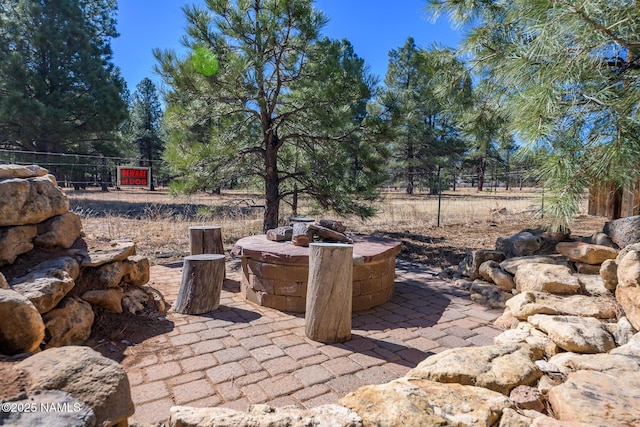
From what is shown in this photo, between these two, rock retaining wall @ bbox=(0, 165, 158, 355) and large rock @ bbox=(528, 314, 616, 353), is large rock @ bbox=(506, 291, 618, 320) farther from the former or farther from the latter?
rock retaining wall @ bbox=(0, 165, 158, 355)

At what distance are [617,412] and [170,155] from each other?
5.29 metres

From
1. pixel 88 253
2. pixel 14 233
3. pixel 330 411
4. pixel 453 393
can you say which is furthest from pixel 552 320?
pixel 14 233

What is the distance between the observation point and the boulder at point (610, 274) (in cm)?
284

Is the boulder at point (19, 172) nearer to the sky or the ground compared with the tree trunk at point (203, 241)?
nearer to the sky

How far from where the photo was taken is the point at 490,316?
10.8 ft

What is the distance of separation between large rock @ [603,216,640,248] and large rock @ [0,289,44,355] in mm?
4562

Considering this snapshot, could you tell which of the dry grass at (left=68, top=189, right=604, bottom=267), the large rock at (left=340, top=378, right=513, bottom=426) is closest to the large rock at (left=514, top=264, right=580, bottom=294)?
the dry grass at (left=68, top=189, right=604, bottom=267)

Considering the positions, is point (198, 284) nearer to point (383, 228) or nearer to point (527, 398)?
point (527, 398)

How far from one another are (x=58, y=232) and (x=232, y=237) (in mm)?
3805

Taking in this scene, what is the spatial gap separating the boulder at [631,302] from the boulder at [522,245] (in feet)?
5.29

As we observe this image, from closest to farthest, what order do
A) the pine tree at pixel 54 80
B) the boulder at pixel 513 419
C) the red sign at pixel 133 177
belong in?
the boulder at pixel 513 419 < the red sign at pixel 133 177 < the pine tree at pixel 54 80

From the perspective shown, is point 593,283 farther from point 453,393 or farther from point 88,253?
point 88,253

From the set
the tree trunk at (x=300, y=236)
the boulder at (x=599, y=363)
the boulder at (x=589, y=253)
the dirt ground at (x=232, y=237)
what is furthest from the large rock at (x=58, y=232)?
the boulder at (x=589, y=253)

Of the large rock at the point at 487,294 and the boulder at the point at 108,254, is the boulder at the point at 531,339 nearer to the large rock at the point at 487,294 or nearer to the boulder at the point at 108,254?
the large rock at the point at 487,294
